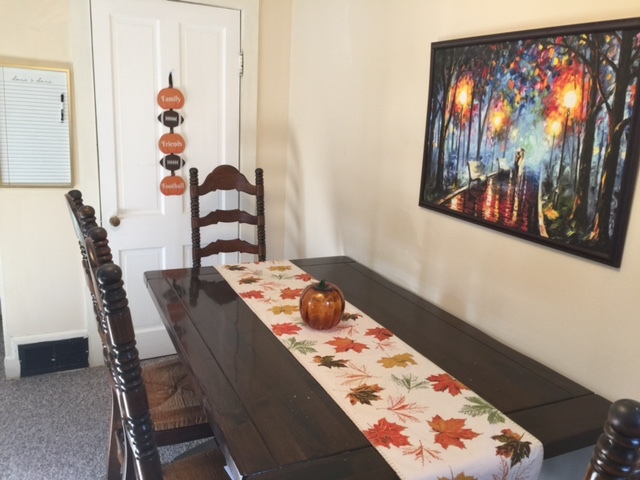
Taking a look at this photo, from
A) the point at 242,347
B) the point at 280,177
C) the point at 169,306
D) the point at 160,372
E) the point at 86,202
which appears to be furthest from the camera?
the point at 280,177

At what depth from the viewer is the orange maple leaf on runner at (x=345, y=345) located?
154 cm

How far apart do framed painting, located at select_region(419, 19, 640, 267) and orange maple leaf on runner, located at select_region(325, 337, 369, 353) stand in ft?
1.92

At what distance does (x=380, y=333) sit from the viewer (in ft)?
5.44

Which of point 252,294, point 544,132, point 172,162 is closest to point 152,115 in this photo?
point 172,162

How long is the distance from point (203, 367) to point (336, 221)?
4.65 feet

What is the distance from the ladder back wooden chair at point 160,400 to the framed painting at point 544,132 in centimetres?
113

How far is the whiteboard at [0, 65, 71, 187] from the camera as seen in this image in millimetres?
2475

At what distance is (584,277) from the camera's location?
140cm

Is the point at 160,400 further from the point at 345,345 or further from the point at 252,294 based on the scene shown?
the point at 345,345

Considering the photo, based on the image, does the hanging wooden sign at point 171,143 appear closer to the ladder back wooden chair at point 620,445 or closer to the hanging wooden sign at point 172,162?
the hanging wooden sign at point 172,162

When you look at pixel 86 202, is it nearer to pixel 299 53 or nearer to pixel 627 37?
pixel 299 53

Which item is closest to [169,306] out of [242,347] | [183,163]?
[242,347]

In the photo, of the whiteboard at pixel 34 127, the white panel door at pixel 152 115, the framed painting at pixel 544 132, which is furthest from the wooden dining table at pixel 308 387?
the whiteboard at pixel 34 127

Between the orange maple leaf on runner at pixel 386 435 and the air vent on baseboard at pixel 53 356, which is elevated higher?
the orange maple leaf on runner at pixel 386 435
